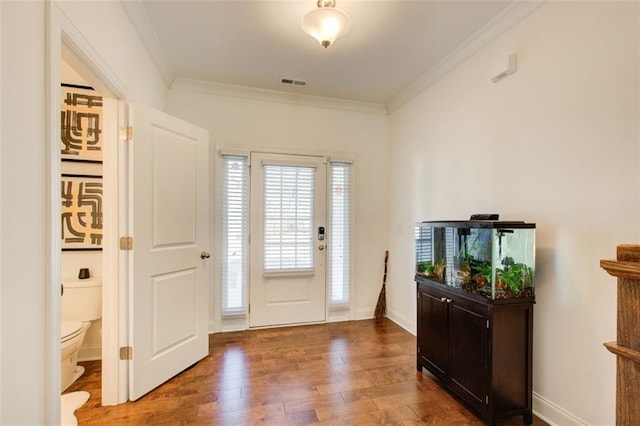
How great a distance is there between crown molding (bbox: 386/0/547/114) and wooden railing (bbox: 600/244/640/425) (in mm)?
2049

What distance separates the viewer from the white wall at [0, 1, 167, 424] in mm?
1017

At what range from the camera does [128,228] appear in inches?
82.7

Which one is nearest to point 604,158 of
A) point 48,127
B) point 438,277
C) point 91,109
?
point 438,277

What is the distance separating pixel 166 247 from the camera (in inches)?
93.7

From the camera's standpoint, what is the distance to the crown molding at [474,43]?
2.07 metres

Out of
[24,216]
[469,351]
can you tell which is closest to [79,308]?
[24,216]

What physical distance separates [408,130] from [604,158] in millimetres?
2080

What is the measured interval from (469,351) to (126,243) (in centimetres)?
245

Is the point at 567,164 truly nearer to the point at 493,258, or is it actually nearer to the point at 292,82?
the point at 493,258

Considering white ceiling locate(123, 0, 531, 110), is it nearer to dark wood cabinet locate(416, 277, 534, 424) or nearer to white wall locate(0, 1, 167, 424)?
white wall locate(0, 1, 167, 424)

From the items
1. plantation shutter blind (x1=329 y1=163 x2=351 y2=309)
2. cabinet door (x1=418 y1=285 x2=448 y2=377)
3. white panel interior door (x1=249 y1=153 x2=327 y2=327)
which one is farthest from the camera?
plantation shutter blind (x1=329 y1=163 x2=351 y2=309)

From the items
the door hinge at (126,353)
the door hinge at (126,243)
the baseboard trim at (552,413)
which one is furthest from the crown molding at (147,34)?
the baseboard trim at (552,413)

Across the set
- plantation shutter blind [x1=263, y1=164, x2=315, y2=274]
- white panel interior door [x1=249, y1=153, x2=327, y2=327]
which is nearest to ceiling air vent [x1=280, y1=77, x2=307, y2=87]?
white panel interior door [x1=249, y1=153, x2=327, y2=327]

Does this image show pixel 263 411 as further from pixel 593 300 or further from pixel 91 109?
pixel 91 109
